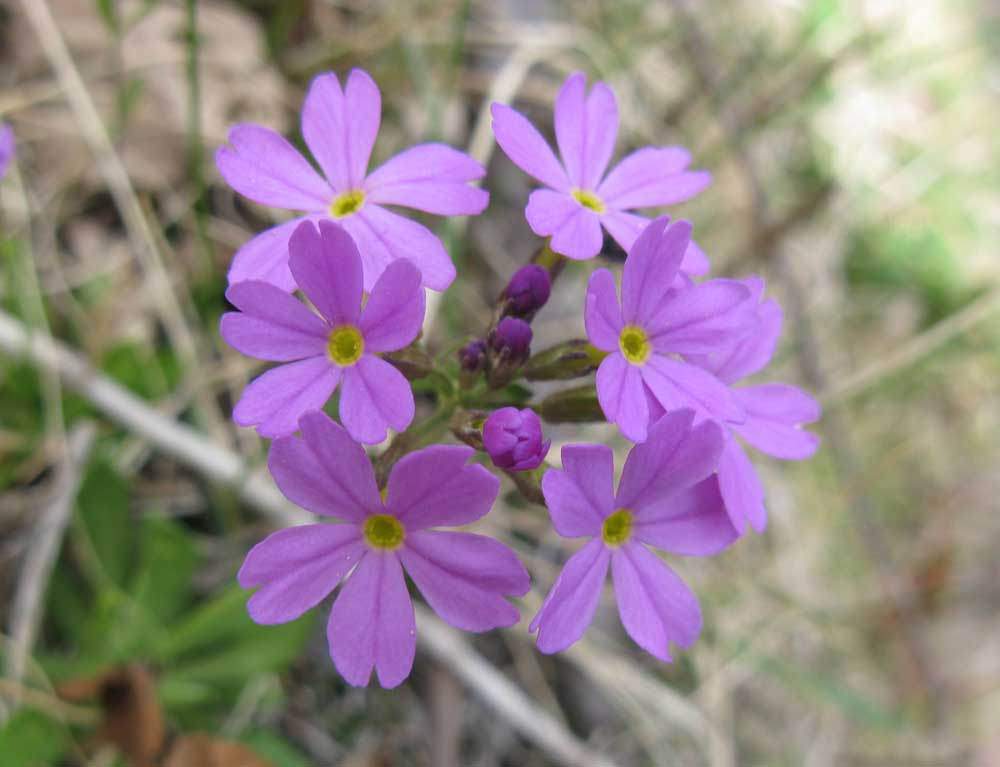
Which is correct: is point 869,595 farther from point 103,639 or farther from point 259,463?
point 103,639

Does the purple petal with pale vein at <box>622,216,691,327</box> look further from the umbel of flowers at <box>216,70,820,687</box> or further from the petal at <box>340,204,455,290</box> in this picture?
the petal at <box>340,204,455,290</box>

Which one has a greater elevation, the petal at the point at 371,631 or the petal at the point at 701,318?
the petal at the point at 701,318

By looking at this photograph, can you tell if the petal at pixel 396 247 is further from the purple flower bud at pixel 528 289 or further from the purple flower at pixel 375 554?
the purple flower at pixel 375 554

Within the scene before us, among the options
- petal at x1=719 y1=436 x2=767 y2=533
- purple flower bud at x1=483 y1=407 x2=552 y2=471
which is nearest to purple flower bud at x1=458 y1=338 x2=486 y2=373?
purple flower bud at x1=483 y1=407 x2=552 y2=471

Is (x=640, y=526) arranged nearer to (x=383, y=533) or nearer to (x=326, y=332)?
(x=383, y=533)

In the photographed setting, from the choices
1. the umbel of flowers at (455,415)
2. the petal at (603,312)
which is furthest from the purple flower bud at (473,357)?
the petal at (603,312)

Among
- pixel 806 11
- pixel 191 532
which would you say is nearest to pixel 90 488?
pixel 191 532
